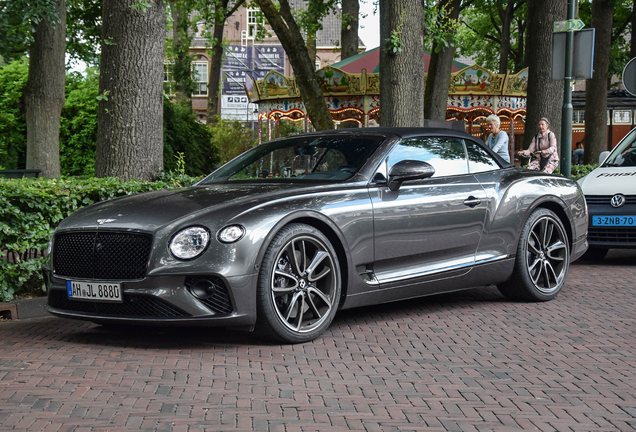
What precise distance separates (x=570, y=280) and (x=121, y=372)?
216 inches

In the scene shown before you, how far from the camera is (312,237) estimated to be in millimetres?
5406

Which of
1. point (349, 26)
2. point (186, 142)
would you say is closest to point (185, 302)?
point (186, 142)

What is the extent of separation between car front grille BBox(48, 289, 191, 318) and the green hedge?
155cm

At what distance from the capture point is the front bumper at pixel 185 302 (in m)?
4.97

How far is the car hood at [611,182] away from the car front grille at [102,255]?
6.64 metres

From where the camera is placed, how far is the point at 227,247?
196 inches

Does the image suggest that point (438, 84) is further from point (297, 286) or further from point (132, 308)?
point (132, 308)

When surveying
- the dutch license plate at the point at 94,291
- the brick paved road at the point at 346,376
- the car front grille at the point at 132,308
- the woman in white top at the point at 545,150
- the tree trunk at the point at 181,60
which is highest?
the tree trunk at the point at 181,60

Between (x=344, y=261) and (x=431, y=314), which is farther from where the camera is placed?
(x=431, y=314)

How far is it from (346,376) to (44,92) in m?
10.4

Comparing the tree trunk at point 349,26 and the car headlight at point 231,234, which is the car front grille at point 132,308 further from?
the tree trunk at point 349,26

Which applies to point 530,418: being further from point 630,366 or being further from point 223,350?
point 223,350

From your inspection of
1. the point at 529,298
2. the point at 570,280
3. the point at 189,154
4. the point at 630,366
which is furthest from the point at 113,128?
the point at 189,154

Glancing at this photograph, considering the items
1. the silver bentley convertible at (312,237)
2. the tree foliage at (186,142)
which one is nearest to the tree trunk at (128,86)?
the silver bentley convertible at (312,237)
